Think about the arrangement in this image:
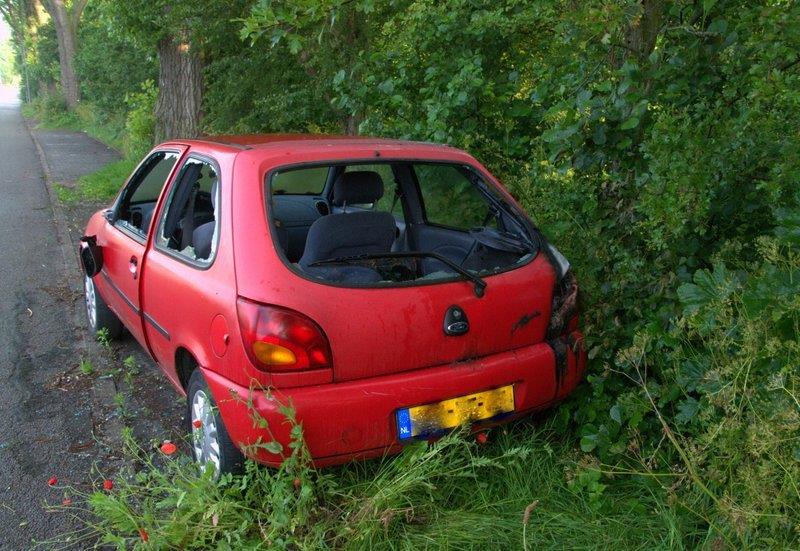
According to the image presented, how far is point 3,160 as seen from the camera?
18.2m

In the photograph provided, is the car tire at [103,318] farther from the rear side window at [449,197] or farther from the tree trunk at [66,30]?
the tree trunk at [66,30]

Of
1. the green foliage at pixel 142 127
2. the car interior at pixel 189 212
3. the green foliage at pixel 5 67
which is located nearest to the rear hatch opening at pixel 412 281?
the car interior at pixel 189 212

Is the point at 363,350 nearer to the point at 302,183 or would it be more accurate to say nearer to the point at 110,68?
the point at 302,183

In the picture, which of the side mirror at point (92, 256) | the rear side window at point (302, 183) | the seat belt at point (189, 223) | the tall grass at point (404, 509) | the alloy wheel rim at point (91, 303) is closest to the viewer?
the tall grass at point (404, 509)

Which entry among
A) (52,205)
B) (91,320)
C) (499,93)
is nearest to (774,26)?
(499,93)

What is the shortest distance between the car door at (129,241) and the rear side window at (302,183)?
0.89 metres

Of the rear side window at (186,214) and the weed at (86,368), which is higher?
the rear side window at (186,214)

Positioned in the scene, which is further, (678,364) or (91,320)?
(91,320)

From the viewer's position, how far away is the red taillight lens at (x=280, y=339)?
277 centimetres

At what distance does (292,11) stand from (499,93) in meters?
1.72

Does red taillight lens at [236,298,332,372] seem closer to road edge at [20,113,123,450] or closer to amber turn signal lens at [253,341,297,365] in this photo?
amber turn signal lens at [253,341,297,365]

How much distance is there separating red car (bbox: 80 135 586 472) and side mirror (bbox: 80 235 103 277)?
92 centimetres

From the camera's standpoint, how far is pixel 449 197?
479 centimetres

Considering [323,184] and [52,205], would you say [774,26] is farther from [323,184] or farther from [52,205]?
[52,205]
